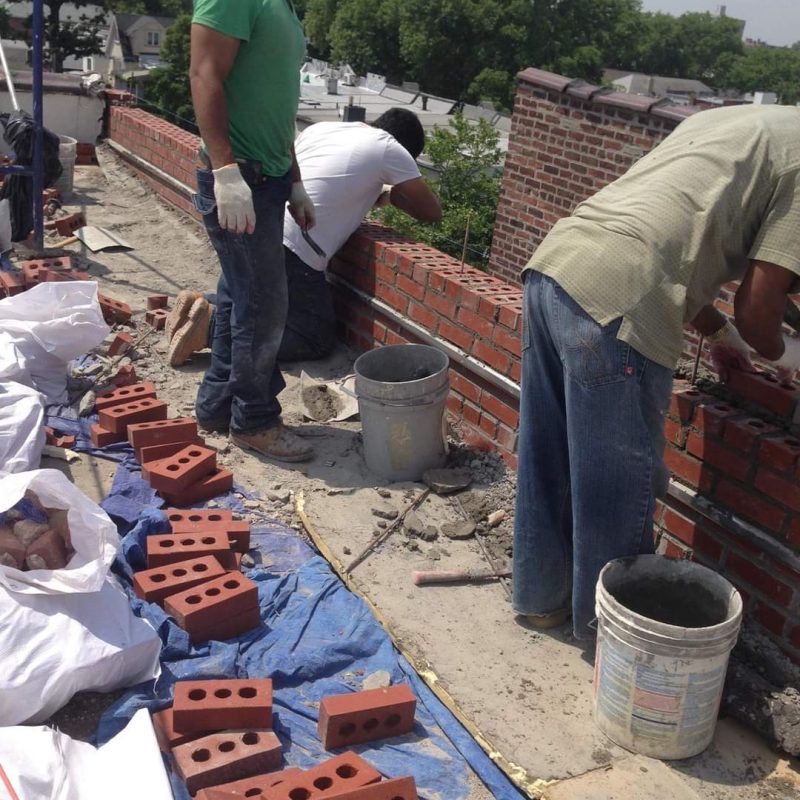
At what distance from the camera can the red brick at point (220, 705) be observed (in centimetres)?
228

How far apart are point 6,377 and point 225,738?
210cm

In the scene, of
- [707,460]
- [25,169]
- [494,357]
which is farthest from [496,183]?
[707,460]

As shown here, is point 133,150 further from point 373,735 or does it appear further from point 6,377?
point 373,735

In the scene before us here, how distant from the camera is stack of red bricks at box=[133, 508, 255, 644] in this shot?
269cm

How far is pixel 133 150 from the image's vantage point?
8227mm

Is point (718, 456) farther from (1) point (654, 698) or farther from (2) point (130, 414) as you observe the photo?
(2) point (130, 414)

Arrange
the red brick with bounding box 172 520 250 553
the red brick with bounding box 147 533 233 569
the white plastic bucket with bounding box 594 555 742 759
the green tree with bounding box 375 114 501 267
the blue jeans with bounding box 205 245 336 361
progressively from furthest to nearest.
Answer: the green tree with bounding box 375 114 501 267 → the blue jeans with bounding box 205 245 336 361 → the red brick with bounding box 172 520 250 553 → the red brick with bounding box 147 533 233 569 → the white plastic bucket with bounding box 594 555 742 759

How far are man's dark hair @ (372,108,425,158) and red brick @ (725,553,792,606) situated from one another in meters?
2.91

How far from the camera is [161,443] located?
374cm

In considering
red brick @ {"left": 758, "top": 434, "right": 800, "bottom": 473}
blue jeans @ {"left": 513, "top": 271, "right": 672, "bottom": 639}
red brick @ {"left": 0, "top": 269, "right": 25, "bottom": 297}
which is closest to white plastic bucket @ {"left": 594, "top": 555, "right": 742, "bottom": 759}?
blue jeans @ {"left": 513, "top": 271, "right": 672, "bottom": 639}

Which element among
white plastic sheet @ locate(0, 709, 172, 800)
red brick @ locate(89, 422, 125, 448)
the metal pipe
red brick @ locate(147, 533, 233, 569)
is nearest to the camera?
white plastic sheet @ locate(0, 709, 172, 800)

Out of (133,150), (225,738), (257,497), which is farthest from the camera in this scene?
(133,150)

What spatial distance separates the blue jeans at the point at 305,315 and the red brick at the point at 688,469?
2202 millimetres

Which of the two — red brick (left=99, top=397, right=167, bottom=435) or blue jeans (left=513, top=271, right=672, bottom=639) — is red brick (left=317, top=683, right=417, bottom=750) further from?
red brick (left=99, top=397, right=167, bottom=435)
